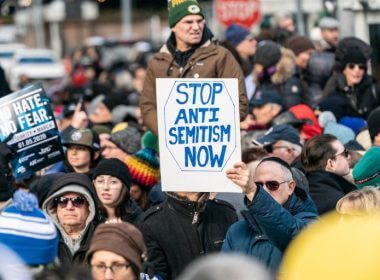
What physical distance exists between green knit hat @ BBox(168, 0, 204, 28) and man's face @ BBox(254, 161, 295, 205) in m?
3.09

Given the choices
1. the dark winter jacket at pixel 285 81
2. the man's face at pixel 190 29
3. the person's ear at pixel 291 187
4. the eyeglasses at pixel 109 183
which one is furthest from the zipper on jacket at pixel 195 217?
the dark winter jacket at pixel 285 81

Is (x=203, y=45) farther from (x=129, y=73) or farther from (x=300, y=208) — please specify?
(x=129, y=73)

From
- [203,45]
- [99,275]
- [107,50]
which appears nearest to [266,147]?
[203,45]

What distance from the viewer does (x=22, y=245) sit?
6.13 m

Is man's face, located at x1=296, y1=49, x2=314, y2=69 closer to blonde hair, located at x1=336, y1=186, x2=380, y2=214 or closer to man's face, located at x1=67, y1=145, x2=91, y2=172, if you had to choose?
man's face, located at x1=67, y1=145, x2=91, y2=172

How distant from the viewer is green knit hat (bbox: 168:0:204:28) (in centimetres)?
1159

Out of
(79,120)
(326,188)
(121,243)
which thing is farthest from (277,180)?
(79,120)

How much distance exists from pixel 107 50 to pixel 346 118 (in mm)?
35553

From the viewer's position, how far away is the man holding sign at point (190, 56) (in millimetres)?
11578

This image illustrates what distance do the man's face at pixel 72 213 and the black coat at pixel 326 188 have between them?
1.65 metres

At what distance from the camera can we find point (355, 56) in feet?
47.9

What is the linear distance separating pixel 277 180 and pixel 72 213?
4.54 ft

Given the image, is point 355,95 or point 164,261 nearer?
point 164,261

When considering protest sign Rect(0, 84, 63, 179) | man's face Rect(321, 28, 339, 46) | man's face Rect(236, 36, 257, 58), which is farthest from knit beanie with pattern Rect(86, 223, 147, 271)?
man's face Rect(321, 28, 339, 46)
